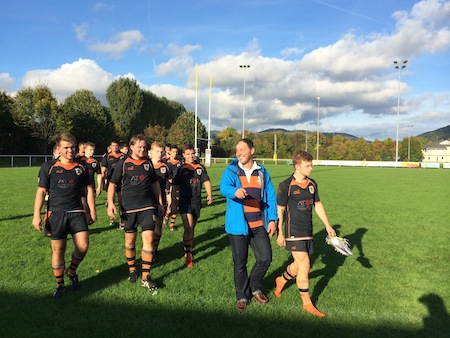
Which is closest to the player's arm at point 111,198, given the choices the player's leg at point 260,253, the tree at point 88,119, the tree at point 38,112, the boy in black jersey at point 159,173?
the boy in black jersey at point 159,173

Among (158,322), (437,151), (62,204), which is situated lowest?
(158,322)

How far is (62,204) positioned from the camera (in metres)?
4.43

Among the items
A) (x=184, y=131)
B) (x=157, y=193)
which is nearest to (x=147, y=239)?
(x=157, y=193)

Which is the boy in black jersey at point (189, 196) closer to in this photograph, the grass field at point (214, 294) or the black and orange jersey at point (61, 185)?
the grass field at point (214, 294)

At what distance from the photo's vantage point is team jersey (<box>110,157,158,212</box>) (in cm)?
496

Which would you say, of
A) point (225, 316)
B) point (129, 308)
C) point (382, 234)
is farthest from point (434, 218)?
point (129, 308)

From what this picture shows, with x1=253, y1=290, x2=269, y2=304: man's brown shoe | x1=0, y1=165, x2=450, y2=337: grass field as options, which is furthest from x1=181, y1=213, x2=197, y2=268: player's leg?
x1=253, y1=290, x2=269, y2=304: man's brown shoe

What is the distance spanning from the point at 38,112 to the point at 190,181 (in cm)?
4069

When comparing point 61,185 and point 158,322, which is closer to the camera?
point 158,322

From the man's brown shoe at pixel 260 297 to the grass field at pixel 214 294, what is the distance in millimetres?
98

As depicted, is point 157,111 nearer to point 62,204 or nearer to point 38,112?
point 38,112

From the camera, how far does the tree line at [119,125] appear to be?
1583 inches

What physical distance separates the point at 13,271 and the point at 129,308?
241cm

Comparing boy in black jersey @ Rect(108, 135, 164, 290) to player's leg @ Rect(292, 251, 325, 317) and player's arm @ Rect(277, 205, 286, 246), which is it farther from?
player's leg @ Rect(292, 251, 325, 317)
